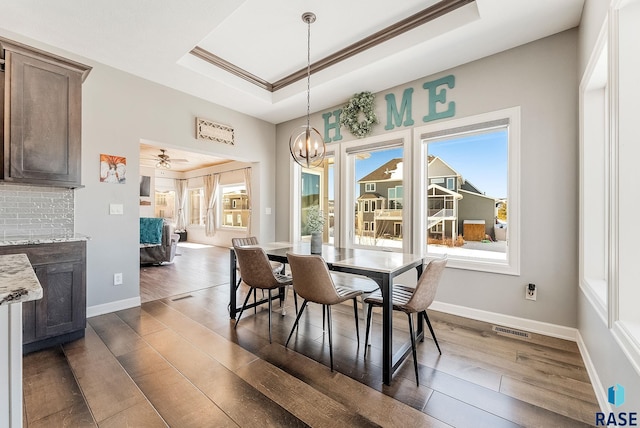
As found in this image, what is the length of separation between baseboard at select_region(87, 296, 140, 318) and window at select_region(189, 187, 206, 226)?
6.33m

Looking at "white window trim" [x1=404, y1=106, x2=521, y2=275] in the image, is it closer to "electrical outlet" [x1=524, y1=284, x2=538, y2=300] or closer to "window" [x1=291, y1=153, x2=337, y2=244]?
"electrical outlet" [x1=524, y1=284, x2=538, y2=300]

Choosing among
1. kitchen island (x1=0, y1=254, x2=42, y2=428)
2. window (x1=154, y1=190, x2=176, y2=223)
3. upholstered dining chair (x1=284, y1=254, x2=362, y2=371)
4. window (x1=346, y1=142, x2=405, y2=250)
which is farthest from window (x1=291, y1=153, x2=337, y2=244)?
window (x1=154, y1=190, x2=176, y2=223)

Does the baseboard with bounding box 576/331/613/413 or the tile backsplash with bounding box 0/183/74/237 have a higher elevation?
→ the tile backsplash with bounding box 0/183/74/237

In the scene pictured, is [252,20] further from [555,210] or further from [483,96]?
[555,210]

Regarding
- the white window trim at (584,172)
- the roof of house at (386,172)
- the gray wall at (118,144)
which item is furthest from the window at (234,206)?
the white window trim at (584,172)

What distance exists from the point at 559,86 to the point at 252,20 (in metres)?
2.94

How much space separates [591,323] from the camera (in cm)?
204

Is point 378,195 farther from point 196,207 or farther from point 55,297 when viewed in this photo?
point 196,207

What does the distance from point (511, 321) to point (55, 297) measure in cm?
418

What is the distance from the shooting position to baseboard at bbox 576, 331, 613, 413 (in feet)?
5.39

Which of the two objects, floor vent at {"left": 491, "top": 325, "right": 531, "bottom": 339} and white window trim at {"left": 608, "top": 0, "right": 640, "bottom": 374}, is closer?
white window trim at {"left": 608, "top": 0, "right": 640, "bottom": 374}

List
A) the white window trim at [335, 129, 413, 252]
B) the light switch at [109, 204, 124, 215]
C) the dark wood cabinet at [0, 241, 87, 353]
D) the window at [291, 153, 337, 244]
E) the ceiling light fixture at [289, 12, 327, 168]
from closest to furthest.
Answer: the dark wood cabinet at [0, 241, 87, 353] → the ceiling light fixture at [289, 12, 327, 168] → the light switch at [109, 204, 124, 215] → the white window trim at [335, 129, 413, 252] → the window at [291, 153, 337, 244]

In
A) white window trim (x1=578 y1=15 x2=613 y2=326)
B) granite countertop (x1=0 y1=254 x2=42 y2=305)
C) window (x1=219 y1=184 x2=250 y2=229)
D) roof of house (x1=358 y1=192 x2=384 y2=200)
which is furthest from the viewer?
window (x1=219 y1=184 x2=250 y2=229)

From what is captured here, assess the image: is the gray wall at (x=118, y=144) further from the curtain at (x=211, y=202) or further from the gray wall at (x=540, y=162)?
the curtain at (x=211, y=202)
